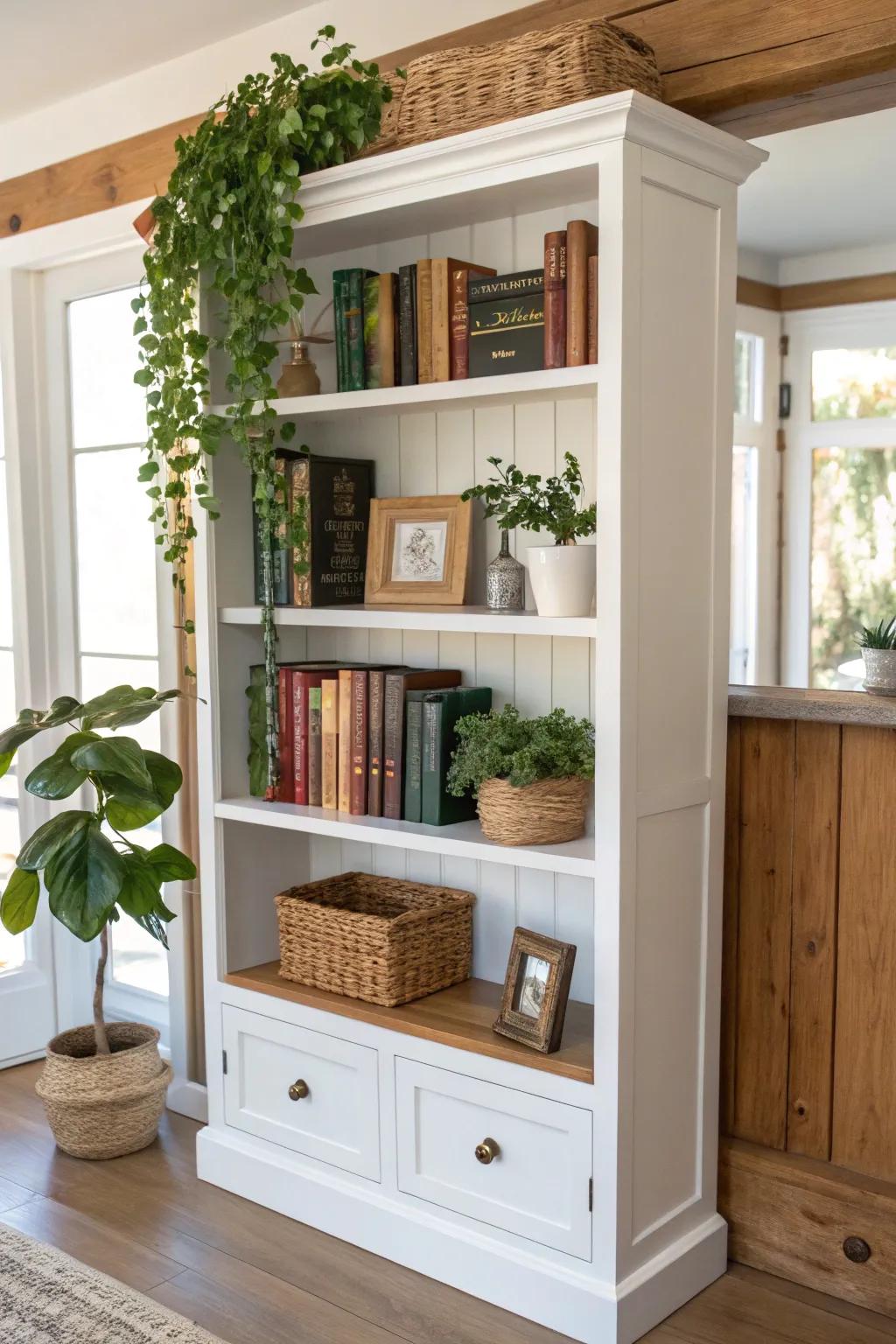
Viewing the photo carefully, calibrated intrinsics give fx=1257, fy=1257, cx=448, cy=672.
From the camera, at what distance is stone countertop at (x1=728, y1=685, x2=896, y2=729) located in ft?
7.17

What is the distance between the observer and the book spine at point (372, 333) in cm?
248

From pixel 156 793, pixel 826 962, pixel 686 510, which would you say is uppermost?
pixel 686 510

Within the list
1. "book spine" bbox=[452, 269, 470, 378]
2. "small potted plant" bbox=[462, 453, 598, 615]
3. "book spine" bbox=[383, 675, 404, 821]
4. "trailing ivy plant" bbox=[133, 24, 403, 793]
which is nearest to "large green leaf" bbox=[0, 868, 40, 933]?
"trailing ivy plant" bbox=[133, 24, 403, 793]

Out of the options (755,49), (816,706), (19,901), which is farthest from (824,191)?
(19,901)

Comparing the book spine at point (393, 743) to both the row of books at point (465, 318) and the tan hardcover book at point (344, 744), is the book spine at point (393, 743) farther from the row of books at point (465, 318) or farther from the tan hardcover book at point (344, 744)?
the row of books at point (465, 318)

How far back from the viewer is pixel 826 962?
232 centimetres

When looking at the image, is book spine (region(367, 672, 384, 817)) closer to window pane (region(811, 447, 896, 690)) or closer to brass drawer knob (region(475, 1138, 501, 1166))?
brass drawer knob (region(475, 1138, 501, 1166))

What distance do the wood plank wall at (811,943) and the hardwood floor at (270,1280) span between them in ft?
0.94

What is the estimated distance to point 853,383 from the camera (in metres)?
3.60

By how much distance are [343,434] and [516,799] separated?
1032 mm

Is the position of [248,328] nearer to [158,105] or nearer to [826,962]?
[158,105]

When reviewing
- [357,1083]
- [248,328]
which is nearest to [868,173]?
[248,328]

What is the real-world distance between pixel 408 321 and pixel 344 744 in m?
0.84

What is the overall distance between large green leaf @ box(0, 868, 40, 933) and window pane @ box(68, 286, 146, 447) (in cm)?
118
